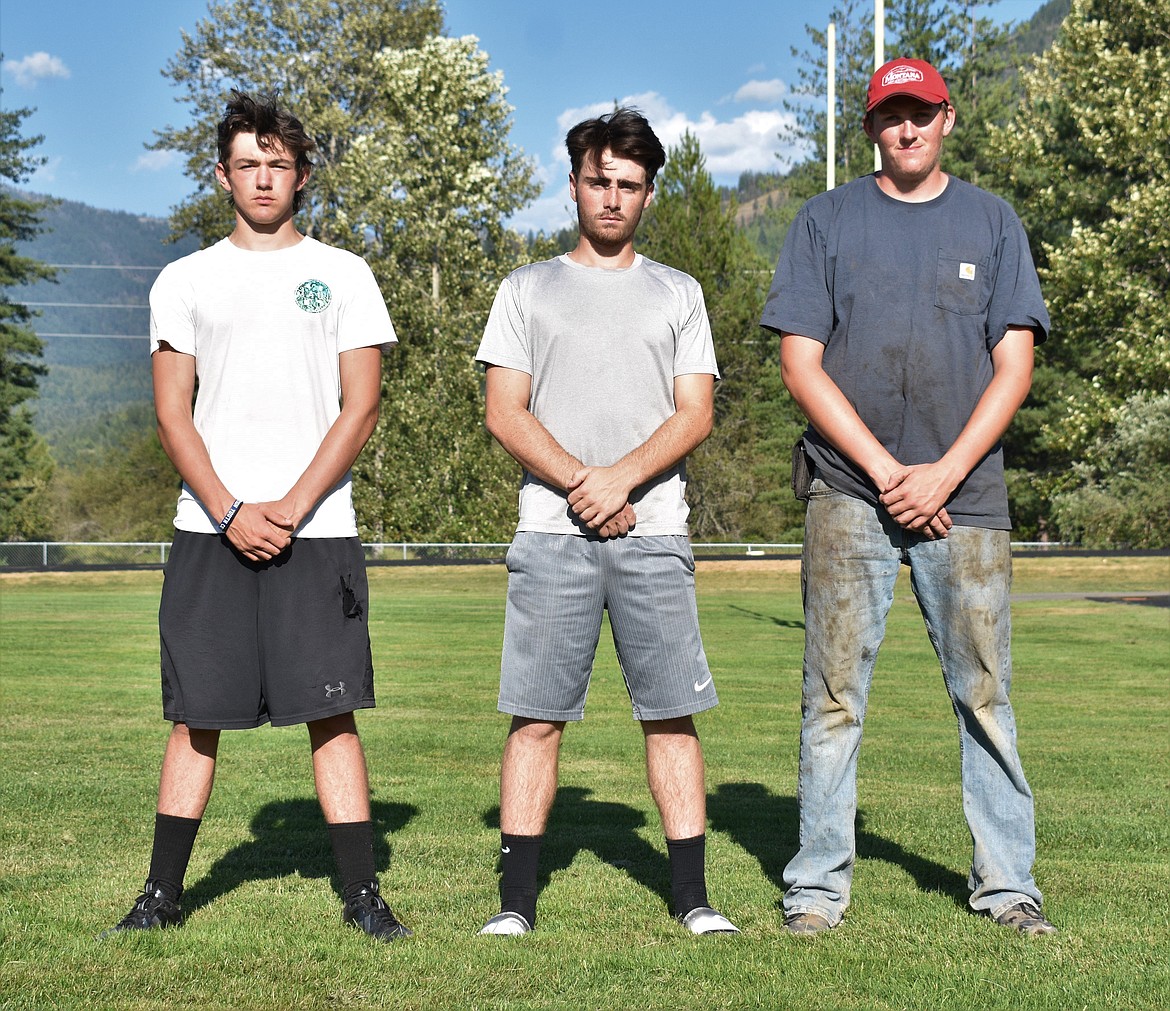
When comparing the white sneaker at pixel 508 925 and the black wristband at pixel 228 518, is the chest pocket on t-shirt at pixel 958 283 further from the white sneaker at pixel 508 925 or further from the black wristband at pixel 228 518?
the black wristband at pixel 228 518

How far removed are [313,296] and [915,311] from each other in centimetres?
178

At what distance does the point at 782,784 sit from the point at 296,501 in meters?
3.58

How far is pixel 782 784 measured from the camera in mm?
6656

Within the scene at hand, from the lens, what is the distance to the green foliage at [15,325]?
154 feet

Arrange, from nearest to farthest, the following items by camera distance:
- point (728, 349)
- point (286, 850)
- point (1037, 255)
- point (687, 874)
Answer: point (687, 874) < point (286, 850) < point (1037, 255) < point (728, 349)

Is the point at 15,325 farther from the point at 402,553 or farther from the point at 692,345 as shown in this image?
the point at 692,345

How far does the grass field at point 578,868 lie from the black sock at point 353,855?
0.13 m

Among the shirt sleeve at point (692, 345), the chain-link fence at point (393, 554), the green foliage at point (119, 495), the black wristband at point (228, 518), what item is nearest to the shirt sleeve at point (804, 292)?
the shirt sleeve at point (692, 345)

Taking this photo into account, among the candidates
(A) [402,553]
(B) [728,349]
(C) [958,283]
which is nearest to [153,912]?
(C) [958,283]

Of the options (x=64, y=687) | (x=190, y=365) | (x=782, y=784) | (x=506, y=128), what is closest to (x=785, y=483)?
(x=506, y=128)

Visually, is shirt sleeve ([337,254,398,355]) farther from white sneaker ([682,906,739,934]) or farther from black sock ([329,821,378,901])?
white sneaker ([682,906,739,934])

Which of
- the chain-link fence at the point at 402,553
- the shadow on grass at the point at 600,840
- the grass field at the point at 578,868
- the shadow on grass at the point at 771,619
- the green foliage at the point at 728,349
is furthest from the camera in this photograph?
the green foliage at the point at 728,349

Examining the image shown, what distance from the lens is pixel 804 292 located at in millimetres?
4098

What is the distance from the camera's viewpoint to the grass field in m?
3.38
